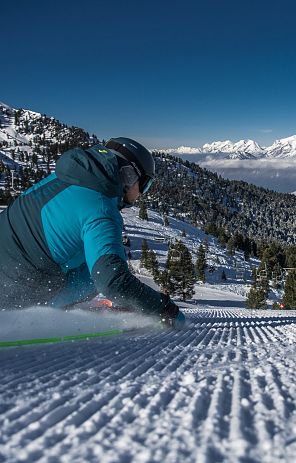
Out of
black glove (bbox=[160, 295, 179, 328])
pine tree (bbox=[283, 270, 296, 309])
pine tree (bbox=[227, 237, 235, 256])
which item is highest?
black glove (bbox=[160, 295, 179, 328])

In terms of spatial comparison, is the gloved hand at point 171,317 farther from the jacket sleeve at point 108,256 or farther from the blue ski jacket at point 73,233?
the jacket sleeve at point 108,256

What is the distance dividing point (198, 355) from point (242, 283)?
10347 cm

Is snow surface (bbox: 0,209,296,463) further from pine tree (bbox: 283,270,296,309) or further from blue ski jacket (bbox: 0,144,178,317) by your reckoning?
pine tree (bbox: 283,270,296,309)

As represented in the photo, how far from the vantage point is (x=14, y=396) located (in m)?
1.86

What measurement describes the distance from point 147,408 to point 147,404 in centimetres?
6

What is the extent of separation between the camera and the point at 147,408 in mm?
1693

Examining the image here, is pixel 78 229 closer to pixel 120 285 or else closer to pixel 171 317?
pixel 120 285

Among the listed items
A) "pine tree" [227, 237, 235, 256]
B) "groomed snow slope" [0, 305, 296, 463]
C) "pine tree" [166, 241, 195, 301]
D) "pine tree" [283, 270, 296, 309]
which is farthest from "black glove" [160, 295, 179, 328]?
"pine tree" [227, 237, 235, 256]

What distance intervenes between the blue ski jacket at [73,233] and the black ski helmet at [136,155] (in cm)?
34

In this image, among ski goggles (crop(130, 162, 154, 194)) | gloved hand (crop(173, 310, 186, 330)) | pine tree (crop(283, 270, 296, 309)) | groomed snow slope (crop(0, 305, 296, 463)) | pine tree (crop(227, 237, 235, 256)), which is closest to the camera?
groomed snow slope (crop(0, 305, 296, 463))

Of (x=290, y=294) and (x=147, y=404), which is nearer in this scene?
(x=147, y=404)

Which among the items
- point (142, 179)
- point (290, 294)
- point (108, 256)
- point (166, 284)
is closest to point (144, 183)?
point (142, 179)

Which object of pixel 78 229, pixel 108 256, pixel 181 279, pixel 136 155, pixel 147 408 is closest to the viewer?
pixel 147 408

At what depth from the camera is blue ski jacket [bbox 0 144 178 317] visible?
12.4ft
